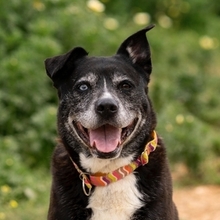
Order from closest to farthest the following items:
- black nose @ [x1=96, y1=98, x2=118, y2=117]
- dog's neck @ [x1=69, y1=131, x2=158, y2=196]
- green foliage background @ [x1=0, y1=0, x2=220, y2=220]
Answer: black nose @ [x1=96, y1=98, x2=118, y2=117] → dog's neck @ [x1=69, y1=131, x2=158, y2=196] → green foliage background @ [x1=0, y1=0, x2=220, y2=220]

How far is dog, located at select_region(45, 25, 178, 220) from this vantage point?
439 centimetres

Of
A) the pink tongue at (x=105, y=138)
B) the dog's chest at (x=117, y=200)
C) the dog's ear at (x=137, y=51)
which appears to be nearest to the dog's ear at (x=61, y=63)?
the dog's ear at (x=137, y=51)

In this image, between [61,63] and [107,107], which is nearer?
[107,107]

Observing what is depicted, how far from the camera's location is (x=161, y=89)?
8609mm

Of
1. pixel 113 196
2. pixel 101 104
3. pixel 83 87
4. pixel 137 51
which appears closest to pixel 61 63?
pixel 83 87

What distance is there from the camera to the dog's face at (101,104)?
437cm

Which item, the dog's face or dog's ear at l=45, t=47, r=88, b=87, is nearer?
the dog's face

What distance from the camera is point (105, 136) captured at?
4434mm

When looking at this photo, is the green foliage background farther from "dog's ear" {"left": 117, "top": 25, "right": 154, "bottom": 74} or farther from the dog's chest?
"dog's ear" {"left": 117, "top": 25, "right": 154, "bottom": 74}

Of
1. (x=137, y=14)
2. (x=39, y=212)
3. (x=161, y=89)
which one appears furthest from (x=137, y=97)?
(x=137, y=14)

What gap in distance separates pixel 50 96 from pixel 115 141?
3.70 m

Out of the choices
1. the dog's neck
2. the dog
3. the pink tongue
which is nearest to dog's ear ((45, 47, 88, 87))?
the dog

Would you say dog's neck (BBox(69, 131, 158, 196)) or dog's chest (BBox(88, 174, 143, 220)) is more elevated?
dog's neck (BBox(69, 131, 158, 196))

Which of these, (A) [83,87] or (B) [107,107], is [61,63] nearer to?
(A) [83,87]
